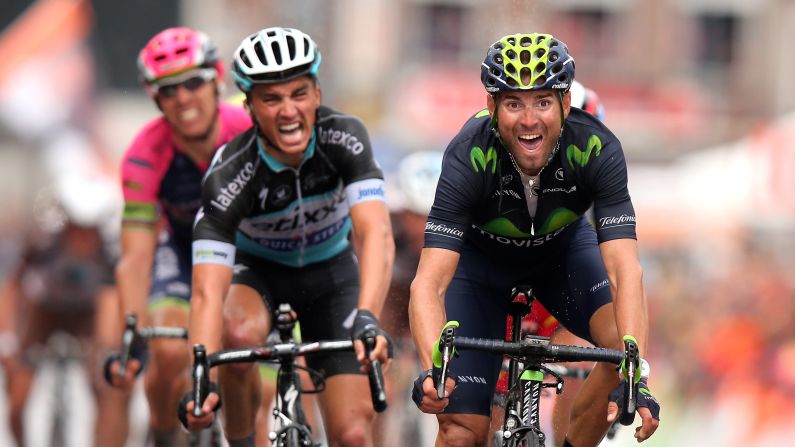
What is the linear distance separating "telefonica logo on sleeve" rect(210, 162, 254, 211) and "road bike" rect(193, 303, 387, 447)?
0.63 m

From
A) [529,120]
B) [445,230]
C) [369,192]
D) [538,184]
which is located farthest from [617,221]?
[369,192]

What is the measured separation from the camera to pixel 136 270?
9.05 m

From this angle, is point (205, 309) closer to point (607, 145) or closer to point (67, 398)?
point (607, 145)

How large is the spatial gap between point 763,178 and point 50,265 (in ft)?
36.3

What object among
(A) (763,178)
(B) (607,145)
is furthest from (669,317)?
(B) (607,145)

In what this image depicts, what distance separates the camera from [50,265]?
42.5 ft

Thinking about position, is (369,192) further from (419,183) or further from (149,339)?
(419,183)

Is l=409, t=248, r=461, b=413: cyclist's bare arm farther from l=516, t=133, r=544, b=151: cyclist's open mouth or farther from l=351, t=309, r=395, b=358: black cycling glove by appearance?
l=516, t=133, r=544, b=151: cyclist's open mouth

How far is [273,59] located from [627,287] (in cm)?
210

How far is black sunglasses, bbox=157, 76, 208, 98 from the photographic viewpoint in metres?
9.25

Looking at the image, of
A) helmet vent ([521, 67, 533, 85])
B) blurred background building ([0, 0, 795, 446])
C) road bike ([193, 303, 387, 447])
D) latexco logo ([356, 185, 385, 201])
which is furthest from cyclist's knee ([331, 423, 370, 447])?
blurred background building ([0, 0, 795, 446])

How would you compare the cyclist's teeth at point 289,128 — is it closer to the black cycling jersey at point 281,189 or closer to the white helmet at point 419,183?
the black cycling jersey at point 281,189

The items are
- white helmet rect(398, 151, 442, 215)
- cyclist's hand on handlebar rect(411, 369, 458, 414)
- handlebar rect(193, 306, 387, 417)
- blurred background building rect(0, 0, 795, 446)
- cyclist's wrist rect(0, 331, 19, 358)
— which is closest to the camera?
cyclist's hand on handlebar rect(411, 369, 458, 414)

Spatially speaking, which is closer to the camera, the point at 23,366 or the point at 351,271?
the point at 351,271
